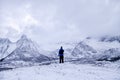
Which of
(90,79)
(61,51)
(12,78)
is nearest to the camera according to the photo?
(90,79)

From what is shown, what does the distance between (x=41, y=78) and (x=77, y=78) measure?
154 inches

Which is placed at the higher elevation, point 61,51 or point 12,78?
point 61,51

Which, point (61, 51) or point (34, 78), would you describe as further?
point (61, 51)

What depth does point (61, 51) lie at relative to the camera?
132 feet

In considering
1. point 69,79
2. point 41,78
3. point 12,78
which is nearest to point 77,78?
point 69,79

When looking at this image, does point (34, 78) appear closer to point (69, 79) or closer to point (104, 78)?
point (69, 79)

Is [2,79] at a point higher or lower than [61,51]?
lower

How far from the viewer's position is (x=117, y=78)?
21.0 meters

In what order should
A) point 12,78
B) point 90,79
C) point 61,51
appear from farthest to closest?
1. point 61,51
2. point 12,78
3. point 90,79

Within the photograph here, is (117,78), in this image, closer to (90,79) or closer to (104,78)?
(104,78)

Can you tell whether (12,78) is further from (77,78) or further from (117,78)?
(117,78)

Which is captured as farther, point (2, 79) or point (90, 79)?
point (2, 79)

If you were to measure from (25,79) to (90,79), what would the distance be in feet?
22.9

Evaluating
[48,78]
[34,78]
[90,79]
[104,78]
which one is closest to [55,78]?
[48,78]
